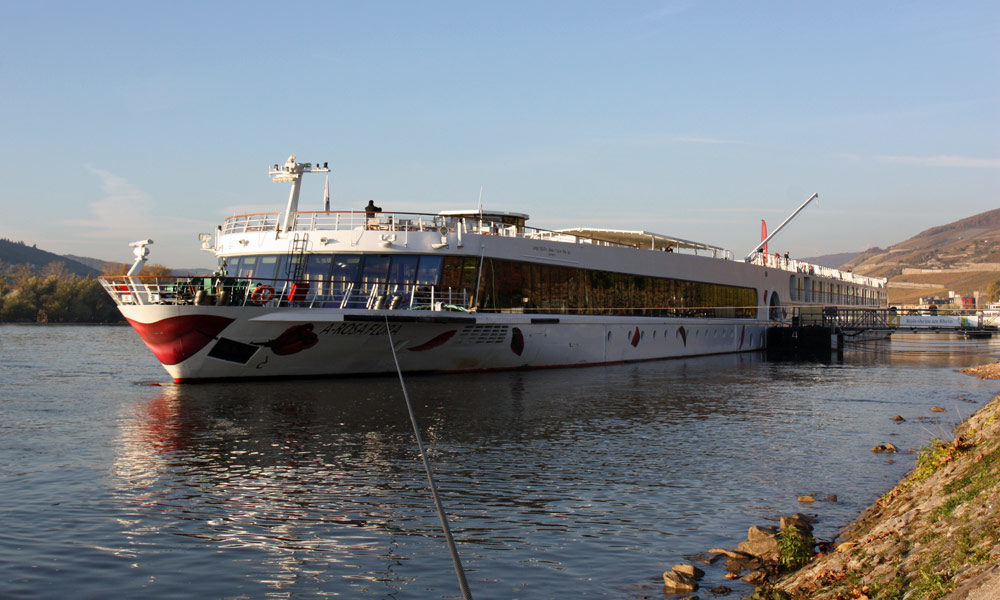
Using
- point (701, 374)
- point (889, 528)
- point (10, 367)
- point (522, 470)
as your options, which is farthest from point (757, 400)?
point (10, 367)

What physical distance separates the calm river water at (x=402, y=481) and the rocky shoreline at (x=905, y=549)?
1.36 feet

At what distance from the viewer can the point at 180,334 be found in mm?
21688

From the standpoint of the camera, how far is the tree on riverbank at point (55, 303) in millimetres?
90875

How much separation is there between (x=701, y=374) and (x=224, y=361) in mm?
16475

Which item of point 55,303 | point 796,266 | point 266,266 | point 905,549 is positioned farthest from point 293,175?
point 55,303

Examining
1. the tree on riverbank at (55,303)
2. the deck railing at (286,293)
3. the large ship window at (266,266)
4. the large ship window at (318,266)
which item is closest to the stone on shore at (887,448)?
the deck railing at (286,293)

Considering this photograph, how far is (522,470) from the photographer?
12523 mm

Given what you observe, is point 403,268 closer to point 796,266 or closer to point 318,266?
point 318,266

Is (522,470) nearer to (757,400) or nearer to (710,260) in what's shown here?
(757,400)

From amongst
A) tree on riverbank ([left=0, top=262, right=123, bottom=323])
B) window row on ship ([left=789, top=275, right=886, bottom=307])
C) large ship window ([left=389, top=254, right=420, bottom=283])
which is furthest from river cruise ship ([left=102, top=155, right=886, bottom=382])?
tree on riverbank ([left=0, top=262, right=123, bottom=323])

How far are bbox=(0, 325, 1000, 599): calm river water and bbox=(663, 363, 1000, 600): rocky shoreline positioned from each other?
0.41 meters

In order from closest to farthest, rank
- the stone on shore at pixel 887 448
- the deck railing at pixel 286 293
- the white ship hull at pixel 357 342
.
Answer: the stone on shore at pixel 887 448
the deck railing at pixel 286 293
the white ship hull at pixel 357 342

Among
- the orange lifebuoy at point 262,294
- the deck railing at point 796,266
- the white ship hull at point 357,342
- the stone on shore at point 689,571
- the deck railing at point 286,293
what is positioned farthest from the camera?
the deck railing at point 796,266

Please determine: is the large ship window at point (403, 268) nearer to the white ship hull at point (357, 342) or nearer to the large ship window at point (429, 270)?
the large ship window at point (429, 270)
